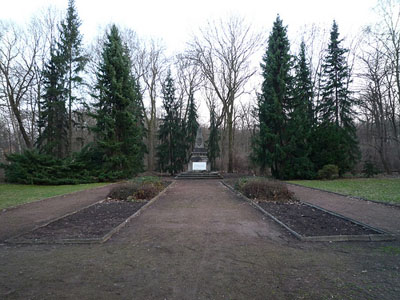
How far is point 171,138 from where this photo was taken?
30172mm

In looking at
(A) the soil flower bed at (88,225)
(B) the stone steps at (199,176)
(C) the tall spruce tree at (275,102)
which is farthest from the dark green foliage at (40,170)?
(C) the tall spruce tree at (275,102)

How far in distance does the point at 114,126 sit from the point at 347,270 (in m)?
19.6

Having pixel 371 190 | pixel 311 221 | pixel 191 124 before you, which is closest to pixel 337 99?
pixel 371 190

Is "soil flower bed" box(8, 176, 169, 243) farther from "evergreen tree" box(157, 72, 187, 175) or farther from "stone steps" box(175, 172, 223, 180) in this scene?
"evergreen tree" box(157, 72, 187, 175)

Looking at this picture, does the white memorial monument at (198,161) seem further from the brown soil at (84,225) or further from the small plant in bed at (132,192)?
the brown soil at (84,225)

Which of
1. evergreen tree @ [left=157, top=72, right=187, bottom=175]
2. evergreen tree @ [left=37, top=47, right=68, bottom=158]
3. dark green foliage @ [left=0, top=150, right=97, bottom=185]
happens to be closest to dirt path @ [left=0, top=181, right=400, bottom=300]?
dark green foliage @ [left=0, top=150, right=97, bottom=185]

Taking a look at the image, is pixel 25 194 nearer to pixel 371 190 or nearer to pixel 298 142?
pixel 371 190

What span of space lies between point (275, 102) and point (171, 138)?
46.2 ft

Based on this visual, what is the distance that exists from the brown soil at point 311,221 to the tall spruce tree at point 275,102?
11.9 metres

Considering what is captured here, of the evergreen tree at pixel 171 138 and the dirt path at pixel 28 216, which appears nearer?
the dirt path at pixel 28 216

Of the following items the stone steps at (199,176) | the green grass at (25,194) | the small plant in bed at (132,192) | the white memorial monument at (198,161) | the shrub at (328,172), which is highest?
the white memorial monument at (198,161)

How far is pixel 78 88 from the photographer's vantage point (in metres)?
22.6

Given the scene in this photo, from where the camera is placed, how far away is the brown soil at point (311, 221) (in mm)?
5492

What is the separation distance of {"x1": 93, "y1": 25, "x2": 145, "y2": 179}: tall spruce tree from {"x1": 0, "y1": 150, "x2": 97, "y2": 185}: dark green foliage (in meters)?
2.22
